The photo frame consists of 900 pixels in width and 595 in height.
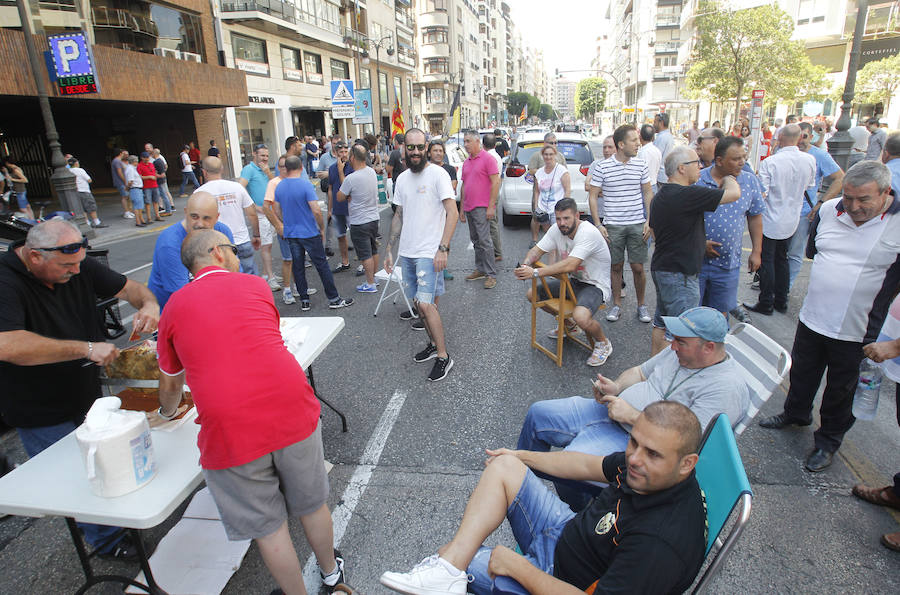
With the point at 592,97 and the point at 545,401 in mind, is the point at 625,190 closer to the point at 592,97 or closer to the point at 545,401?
the point at 545,401

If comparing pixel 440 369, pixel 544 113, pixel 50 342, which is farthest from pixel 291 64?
pixel 544 113

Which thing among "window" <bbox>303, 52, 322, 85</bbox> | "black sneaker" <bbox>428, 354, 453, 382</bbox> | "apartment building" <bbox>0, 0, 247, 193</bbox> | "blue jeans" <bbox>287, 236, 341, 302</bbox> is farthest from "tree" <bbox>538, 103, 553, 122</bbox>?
"black sneaker" <bbox>428, 354, 453, 382</bbox>

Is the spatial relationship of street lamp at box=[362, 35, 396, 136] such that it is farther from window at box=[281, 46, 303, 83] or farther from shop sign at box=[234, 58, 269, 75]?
shop sign at box=[234, 58, 269, 75]

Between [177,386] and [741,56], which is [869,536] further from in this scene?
[741,56]

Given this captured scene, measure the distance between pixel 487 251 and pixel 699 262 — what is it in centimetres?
361

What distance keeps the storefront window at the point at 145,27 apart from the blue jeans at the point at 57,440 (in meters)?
19.3

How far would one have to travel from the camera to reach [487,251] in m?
7.25

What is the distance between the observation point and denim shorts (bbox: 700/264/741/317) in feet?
13.9

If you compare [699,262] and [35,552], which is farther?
[699,262]

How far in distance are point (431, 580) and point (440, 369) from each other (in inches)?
107

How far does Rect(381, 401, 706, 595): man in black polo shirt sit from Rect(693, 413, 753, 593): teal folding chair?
82 millimetres

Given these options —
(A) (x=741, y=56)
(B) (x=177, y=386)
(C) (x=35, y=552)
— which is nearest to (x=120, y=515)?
(B) (x=177, y=386)

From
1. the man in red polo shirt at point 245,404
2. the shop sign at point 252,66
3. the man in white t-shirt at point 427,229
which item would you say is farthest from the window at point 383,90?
the man in red polo shirt at point 245,404

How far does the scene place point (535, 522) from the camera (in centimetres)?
217
